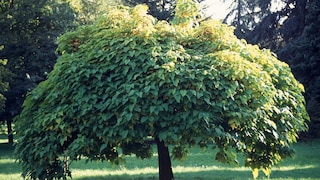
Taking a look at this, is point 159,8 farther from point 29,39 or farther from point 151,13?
point 29,39

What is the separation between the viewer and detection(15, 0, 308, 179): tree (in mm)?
4719

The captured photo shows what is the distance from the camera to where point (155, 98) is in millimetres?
4695

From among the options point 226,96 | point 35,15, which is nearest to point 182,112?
point 226,96

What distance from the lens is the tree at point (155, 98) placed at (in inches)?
186

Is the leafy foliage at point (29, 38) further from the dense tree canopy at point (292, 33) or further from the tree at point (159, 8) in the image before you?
the dense tree canopy at point (292, 33)

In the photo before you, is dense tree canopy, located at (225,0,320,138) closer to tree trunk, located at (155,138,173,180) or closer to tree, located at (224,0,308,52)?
tree, located at (224,0,308,52)

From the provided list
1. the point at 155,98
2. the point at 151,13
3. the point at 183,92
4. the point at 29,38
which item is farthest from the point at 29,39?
the point at 183,92

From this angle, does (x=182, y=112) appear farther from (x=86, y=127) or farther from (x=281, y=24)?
(x=281, y=24)

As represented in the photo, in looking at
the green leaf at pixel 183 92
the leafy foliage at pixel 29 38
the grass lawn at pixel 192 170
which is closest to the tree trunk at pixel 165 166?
the green leaf at pixel 183 92

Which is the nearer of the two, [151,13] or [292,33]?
[151,13]

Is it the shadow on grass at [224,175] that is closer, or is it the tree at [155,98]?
the tree at [155,98]

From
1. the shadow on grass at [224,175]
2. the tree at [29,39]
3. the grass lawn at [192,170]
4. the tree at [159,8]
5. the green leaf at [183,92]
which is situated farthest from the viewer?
the tree at [159,8]

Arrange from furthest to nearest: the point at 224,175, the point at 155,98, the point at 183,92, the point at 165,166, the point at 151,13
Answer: the point at 151,13, the point at 224,175, the point at 165,166, the point at 155,98, the point at 183,92

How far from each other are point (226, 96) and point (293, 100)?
1442 mm
